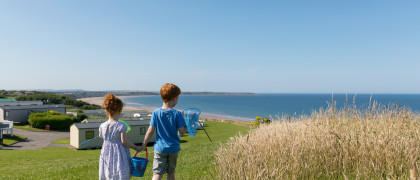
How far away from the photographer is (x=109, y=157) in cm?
404

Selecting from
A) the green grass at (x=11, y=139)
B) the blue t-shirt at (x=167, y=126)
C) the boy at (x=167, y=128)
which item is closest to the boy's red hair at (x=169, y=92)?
the boy at (x=167, y=128)

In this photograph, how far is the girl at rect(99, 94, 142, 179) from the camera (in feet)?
13.1

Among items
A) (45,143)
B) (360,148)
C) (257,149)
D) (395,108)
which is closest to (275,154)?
(257,149)

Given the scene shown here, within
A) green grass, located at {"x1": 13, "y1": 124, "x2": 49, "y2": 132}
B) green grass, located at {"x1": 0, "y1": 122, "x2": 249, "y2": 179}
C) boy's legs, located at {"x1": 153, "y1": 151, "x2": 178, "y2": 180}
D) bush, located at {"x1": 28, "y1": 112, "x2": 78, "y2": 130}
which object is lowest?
green grass, located at {"x1": 13, "y1": 124, "x2": 49, "y2": 132}

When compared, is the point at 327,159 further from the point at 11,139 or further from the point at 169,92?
the point at 11,139

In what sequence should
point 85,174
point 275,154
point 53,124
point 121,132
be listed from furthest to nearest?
point 53,124
point 85,174
point 275,154
point 121,132

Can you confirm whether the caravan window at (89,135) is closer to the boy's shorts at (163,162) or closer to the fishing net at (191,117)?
the fishing net at (191,117)

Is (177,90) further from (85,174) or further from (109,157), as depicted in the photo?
(85,174)

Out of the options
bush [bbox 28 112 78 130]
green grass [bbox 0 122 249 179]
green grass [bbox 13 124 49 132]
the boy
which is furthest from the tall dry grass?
bush [bbox 28 112 78 130]

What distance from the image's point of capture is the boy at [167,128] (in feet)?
13.4

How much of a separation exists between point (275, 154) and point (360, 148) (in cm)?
151

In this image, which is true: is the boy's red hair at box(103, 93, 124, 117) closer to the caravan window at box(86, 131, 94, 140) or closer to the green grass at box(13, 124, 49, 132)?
the caravan window at box(86, 131, 94, 140)

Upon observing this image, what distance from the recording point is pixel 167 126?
161 inches

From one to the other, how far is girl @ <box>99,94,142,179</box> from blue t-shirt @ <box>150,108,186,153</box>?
0.39 meters
